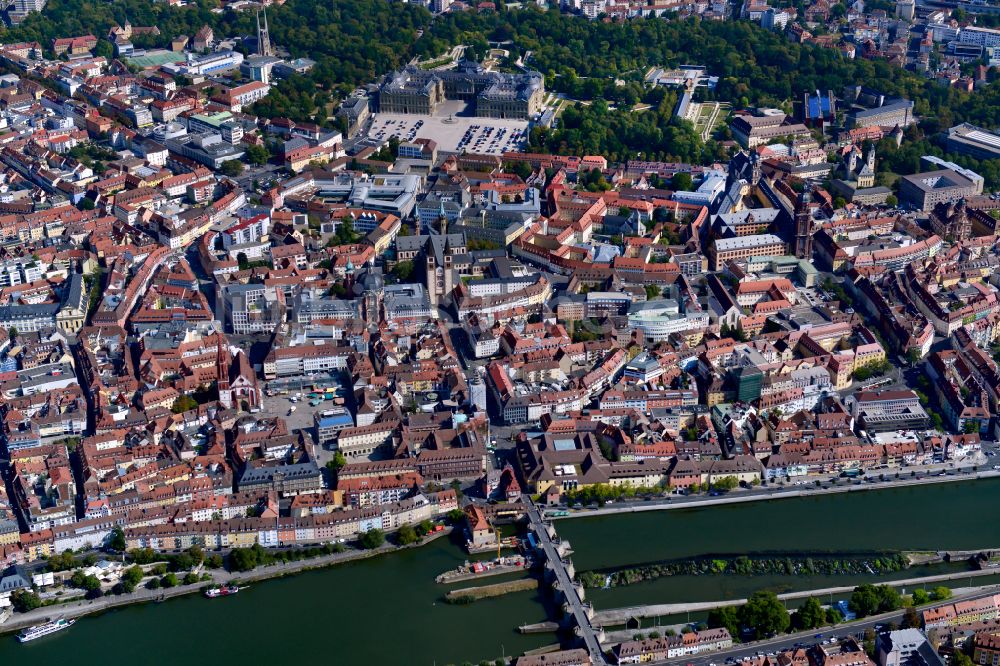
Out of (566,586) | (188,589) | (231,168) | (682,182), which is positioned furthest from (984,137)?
(188,589)

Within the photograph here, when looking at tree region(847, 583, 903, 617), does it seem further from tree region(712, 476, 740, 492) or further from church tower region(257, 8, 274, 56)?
church tower region(257, 8, 274, 56)

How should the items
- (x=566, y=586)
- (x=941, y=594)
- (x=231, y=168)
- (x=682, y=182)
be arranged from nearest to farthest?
(x=941, y=594)
(x=566, y=586)
(x=682, y=182)
(x=231, y=168)

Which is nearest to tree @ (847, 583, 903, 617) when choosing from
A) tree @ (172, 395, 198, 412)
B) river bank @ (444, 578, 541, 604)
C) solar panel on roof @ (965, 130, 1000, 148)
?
river bank @ (444, 578, 541, 604)

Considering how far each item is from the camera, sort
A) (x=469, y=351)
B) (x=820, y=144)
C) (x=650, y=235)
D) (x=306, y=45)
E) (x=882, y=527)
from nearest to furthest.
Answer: (x=882, y=527), (x=469, y=351), (x=650, y=235), (x=820, y=144), (x=306, y=45)

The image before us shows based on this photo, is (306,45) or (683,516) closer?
(683,516)

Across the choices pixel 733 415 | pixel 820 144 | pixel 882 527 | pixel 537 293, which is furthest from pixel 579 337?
pixel 820 144

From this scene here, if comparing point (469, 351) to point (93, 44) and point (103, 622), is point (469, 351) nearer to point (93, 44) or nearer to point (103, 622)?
point (103, 622)

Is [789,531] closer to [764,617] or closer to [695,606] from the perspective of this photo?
[695,606]
